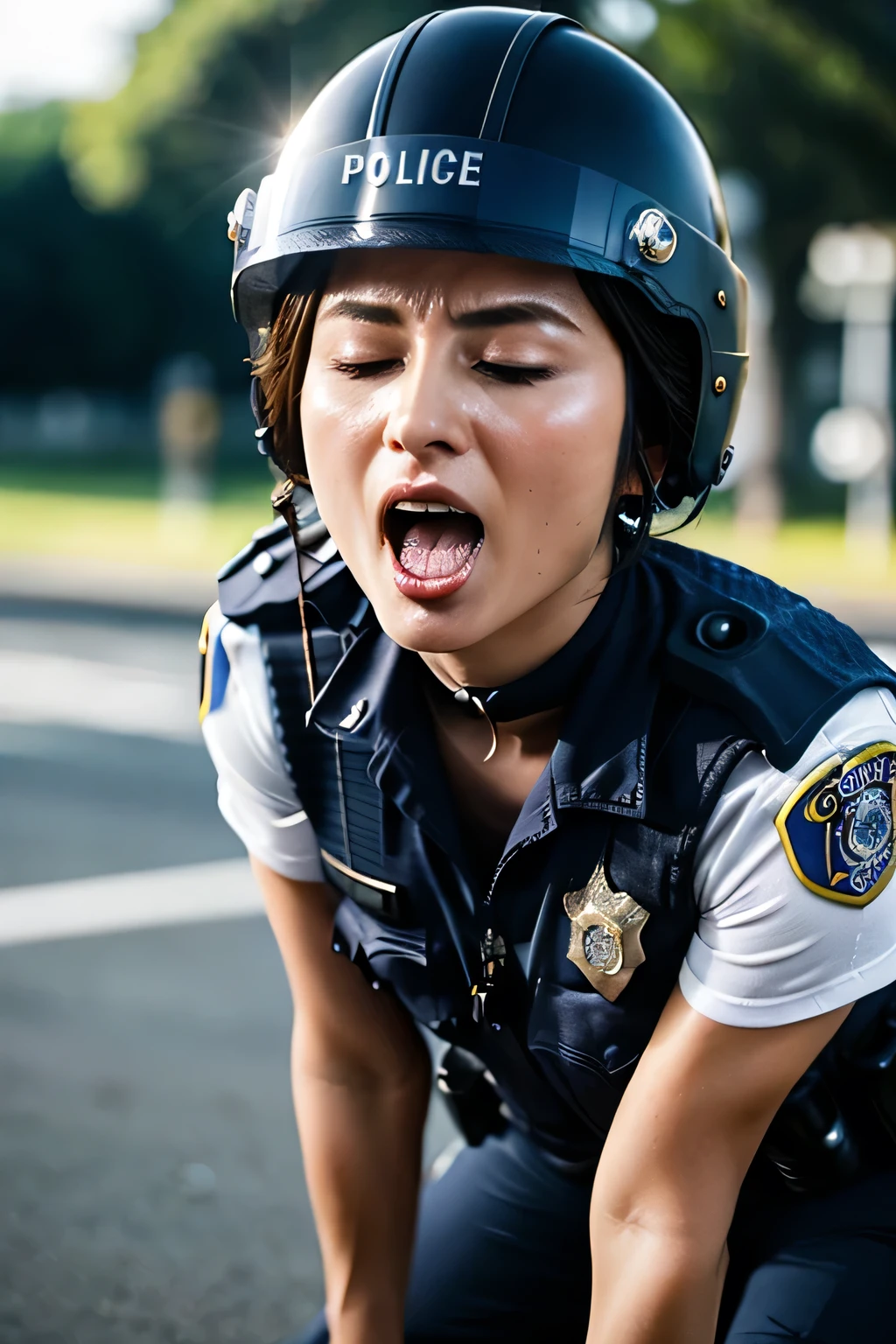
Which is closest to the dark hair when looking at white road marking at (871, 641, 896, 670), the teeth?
the teeth

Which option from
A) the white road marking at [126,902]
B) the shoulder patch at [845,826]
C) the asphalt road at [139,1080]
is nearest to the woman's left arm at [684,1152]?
the shoulder patch at [845,826]

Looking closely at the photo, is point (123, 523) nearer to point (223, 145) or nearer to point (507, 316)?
point (223, 145)

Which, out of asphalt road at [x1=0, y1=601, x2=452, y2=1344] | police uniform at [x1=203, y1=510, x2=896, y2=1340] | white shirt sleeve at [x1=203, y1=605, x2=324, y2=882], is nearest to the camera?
police uniform at [x1=203, y1=510, x2=896, y2=1340]

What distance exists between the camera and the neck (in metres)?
1.90

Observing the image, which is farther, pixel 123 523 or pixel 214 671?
pixel 123 523

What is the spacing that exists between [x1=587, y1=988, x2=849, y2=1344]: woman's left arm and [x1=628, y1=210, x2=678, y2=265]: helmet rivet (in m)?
0.80

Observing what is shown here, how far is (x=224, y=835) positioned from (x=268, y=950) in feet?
4.80

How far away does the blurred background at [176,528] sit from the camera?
3787mm

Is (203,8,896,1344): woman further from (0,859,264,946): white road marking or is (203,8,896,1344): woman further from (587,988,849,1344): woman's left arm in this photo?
(0,859,264,946): white road marking

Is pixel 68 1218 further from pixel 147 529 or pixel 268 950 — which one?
pixel 147 529

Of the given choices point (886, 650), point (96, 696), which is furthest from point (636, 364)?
point (886, 650)

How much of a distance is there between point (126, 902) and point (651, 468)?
428cm

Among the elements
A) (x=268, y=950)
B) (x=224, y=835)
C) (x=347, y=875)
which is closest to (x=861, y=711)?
(x=347, y=875)

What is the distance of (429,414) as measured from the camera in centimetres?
171
